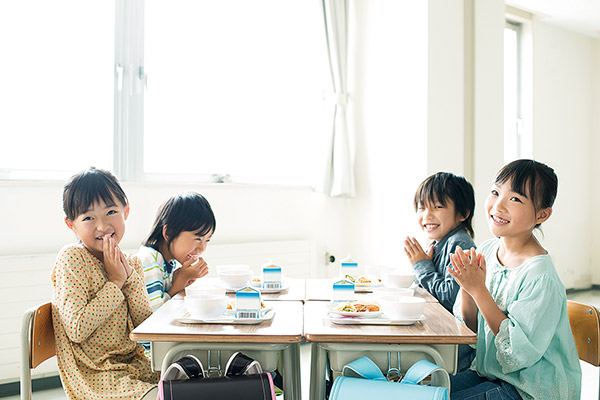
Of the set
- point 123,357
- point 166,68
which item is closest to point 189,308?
point 123,357

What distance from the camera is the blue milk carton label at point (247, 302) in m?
1.36

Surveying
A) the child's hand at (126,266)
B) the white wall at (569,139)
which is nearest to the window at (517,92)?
the white wall at (569,139)

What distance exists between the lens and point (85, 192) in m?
1.56

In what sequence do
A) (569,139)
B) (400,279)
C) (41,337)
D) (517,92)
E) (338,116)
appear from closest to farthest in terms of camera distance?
1. (41,337)
2. (400,279)
3. (338,116)
4. (517,92)
5. (569,139)

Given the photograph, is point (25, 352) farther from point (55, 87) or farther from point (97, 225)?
point (55, 87)

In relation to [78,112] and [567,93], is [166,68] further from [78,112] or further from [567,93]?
[567,93]

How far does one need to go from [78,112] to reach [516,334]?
2460 mm

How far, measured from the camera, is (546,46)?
4523mm

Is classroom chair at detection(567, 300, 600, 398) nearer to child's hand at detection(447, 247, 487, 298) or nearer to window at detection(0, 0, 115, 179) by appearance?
child's hand at detection(447, 247, 487, 298)

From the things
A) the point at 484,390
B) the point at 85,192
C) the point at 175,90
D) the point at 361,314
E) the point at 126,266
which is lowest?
the point at 484,390

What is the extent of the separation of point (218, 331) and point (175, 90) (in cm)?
213

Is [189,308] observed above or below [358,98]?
below

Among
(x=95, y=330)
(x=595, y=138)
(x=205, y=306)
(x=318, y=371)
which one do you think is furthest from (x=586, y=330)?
(x=595, y=138)

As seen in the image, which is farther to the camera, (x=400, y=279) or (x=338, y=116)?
(x=338, y=116)
